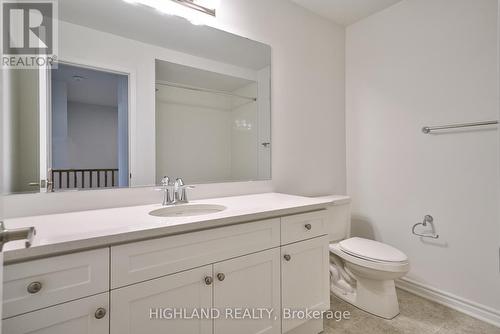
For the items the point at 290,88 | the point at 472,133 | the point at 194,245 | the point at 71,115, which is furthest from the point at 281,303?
the point at 472,133

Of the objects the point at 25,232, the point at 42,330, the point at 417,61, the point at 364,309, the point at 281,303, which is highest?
the point at 417,61

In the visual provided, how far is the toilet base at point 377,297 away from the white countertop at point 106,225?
0.87 metres

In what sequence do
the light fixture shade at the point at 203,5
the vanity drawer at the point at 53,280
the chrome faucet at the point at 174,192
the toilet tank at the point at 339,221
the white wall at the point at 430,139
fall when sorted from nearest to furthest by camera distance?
the vanity drawer at the point at 53,280 → the chrome faucet at the point at 174,192 → the light fixture shade at the point at 203,5 → the white wall at the point at 430,139 → the toilet tank at the point at 339,221

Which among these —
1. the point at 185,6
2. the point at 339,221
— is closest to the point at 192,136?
the point at 185,6

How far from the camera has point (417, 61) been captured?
6.37ft

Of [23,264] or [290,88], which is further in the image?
[290,88]

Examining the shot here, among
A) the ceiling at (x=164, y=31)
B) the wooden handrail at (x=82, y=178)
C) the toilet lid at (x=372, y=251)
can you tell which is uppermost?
the ceiling at (x=164, y=31)

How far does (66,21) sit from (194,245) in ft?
4.02

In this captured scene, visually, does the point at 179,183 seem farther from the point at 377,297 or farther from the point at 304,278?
the point at 377,297

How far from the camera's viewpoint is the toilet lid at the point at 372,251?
1605mm

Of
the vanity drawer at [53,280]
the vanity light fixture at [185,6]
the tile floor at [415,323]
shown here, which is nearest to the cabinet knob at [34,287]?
the vanity drawer at [53,280]

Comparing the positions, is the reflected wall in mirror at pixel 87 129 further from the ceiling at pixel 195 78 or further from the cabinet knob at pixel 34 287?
the cabinet knob at pixel 34 287

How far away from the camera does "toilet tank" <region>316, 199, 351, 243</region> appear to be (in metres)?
2.01

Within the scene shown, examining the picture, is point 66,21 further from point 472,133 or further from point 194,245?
point 472,133
